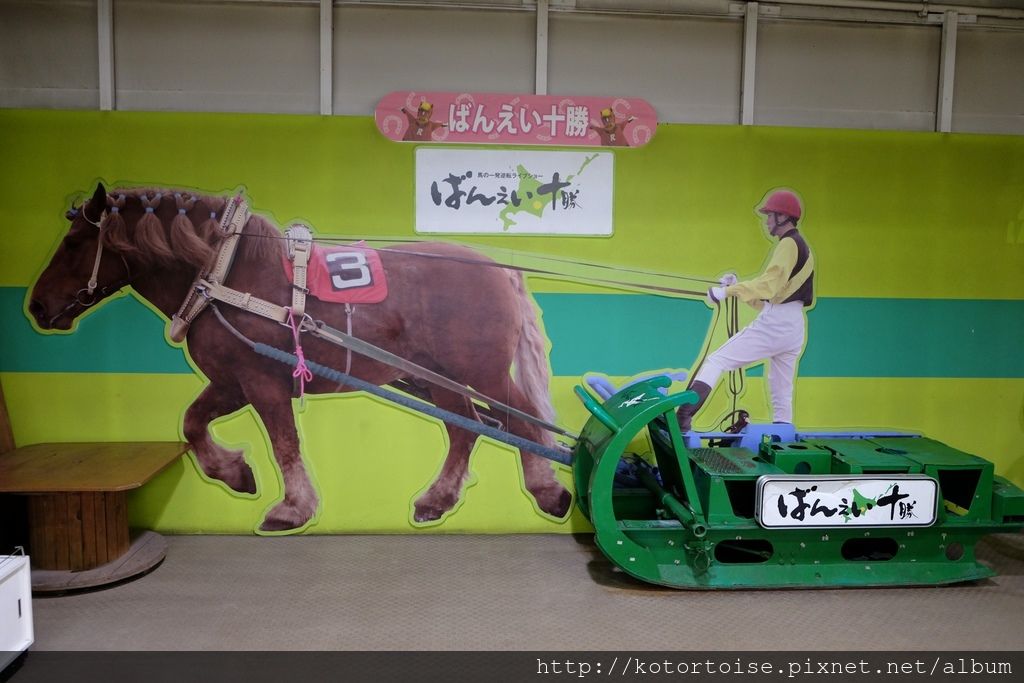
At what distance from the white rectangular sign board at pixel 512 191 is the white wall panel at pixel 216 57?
80cm

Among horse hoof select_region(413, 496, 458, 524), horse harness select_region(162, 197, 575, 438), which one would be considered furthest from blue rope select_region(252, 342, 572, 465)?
horse hoof select_region(413, 496, 458, 524)

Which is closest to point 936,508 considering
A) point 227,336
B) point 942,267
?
point 942,267

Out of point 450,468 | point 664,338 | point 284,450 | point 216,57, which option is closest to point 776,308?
point 664,338

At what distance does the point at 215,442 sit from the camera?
364 cm

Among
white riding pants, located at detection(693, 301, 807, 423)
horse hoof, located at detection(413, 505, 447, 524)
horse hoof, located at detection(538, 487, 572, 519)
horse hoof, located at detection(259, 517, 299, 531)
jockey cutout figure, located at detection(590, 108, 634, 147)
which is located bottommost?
horse hoof, located at detection(259, 517, 299, 531)

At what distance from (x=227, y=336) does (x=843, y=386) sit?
343cm

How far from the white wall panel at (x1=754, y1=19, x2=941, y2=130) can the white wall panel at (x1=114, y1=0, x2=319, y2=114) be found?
2.54 meters

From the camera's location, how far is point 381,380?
3.66 m

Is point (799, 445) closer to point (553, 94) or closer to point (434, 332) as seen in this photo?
point (434, 332)

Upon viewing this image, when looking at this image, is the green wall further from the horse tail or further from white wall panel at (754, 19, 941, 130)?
white wall panel at (754, 19, 941, 130)

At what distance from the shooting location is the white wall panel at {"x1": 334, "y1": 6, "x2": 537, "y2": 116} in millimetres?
3607

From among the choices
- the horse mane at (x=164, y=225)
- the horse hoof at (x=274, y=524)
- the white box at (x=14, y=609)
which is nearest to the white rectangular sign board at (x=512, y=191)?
the horse mane at (x=164, y=225)
